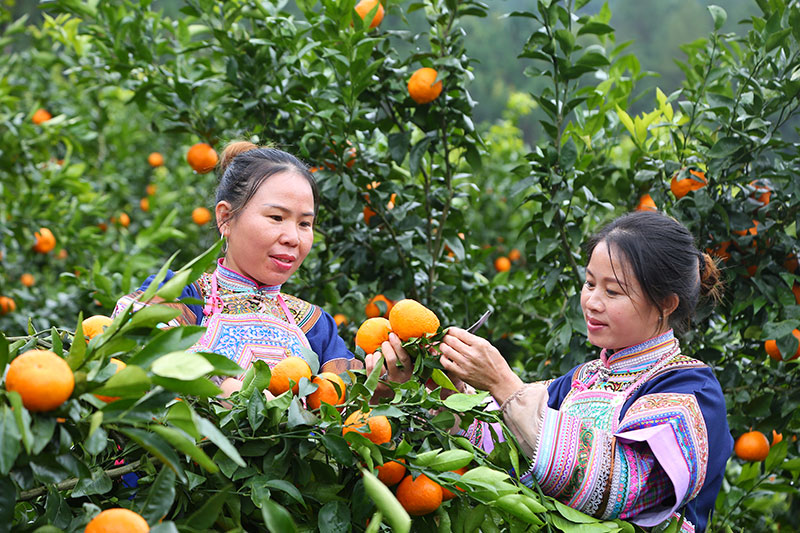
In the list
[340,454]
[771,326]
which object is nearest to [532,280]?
[771,326]

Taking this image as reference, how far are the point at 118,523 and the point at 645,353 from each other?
3.39 ft

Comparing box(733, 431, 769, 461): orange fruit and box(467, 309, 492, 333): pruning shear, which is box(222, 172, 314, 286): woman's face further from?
box(733, 431, 769, 461): orange fruit

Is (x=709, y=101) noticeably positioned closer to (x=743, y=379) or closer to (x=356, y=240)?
(x=743, y=379)

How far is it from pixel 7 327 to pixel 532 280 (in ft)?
8.37

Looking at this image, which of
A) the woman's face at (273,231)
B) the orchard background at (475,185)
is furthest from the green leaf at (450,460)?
the woman's face at (273,231)

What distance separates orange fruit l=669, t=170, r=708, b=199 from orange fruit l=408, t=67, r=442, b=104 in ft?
2.33

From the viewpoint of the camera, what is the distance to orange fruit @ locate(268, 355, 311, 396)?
118cm

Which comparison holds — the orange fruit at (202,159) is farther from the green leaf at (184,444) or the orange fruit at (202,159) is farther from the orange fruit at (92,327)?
the green leaf at (184,444)

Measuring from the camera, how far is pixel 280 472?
101cm

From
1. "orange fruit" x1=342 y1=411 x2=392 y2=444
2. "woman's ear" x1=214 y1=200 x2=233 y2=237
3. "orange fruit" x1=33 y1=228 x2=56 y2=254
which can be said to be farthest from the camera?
"orange fruit" x1=33 y1=228 x2=56 y2=254

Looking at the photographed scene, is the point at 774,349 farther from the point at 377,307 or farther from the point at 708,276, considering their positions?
the point at 377,307

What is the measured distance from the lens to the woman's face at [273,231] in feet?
5.17

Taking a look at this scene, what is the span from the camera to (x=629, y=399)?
143 cm

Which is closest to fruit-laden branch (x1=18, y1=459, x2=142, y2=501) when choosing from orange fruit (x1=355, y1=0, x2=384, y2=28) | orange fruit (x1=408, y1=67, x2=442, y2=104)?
orange fruit (x1=408, y1=67, x2=442, y2=104)
